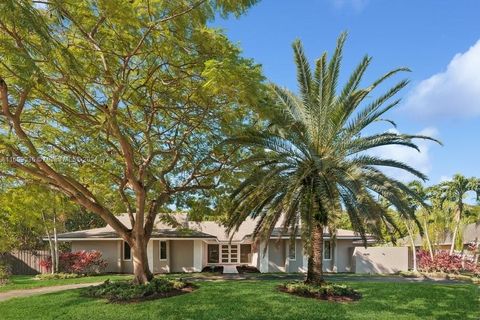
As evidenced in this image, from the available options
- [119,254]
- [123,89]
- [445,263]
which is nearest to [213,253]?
[119,254]

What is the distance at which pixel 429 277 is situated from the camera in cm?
2564

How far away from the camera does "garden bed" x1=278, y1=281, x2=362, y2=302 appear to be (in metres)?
14.9

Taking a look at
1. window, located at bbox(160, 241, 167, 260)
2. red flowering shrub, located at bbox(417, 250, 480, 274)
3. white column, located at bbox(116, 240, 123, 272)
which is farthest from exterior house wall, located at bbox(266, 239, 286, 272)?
white column, located at bbox(116, 240, 123, 272)

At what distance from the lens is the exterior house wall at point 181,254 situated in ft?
101

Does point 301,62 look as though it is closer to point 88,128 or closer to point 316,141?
point 316,141

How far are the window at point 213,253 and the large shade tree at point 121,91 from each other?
44.4 feet

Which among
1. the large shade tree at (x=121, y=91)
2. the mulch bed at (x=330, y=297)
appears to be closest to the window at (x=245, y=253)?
the large shade tree at (x=121, y=91)

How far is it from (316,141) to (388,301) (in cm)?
579

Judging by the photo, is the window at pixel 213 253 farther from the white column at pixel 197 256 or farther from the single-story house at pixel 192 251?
the white column at pixel 197 256

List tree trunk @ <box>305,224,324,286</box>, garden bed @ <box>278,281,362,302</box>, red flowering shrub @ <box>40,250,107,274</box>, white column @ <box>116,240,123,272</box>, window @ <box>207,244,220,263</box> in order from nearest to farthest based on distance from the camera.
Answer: garden bed @ <box>278,281,362,302</box>, tree trunk @ <box>305,224,324,286</box>, red flowering shrub @ <box>40,250,107,274</box>, white column @ <box>116,240,123,272</box>, window @ <box>207,244,220,263</box>

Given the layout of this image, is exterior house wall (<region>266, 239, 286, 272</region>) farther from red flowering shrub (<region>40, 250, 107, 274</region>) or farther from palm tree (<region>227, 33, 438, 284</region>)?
palm tree (<region>227, 33, 438, 284</region>)

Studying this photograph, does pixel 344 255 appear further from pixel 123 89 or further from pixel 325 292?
pixel 123 89

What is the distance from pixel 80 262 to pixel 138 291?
13.3 m

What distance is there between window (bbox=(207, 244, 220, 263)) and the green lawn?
1601cm
